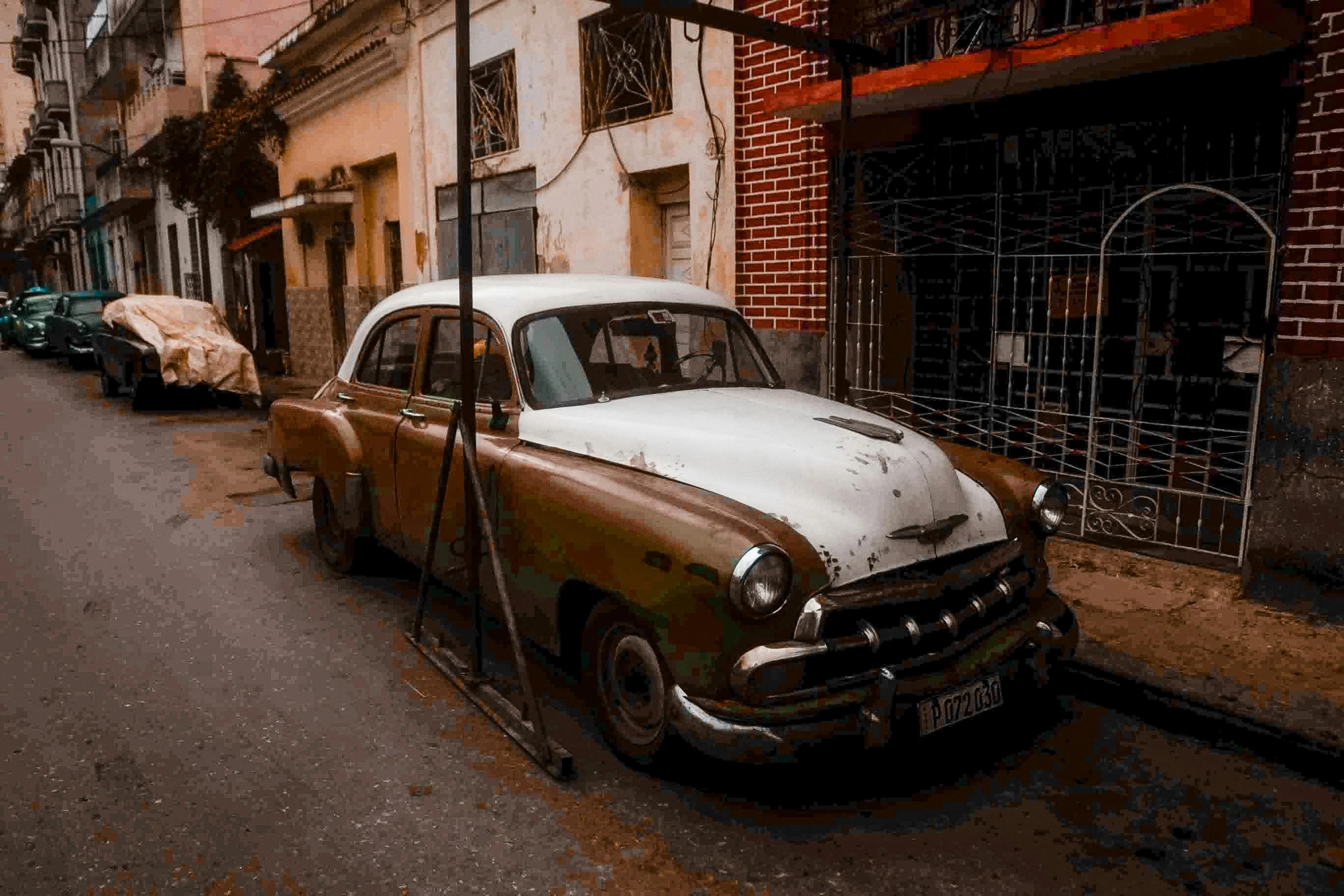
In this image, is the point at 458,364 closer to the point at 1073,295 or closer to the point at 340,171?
the point at 1073,295

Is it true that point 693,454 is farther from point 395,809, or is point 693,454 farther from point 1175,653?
point 1175,653

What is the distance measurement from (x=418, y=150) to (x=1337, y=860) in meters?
12.9

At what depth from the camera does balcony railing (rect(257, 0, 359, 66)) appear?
14.5 m

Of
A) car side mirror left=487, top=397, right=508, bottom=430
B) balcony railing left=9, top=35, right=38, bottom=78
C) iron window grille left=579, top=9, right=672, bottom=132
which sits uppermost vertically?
balcony railing left=9, top=35, right=38, bottom=78

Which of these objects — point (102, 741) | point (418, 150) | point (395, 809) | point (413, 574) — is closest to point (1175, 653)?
point (395, 809)

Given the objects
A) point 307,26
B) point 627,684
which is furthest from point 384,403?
point 307,26

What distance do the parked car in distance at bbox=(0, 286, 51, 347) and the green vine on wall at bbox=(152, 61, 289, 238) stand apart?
230 inches

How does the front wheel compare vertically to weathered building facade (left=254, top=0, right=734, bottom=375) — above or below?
below

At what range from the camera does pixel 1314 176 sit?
16.0ft

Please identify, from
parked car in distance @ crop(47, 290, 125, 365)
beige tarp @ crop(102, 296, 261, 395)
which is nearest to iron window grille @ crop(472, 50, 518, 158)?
beige tarp @ crop(102, 296, 261, 395)

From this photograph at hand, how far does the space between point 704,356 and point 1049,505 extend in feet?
5.48

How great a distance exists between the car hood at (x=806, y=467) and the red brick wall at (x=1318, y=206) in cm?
236

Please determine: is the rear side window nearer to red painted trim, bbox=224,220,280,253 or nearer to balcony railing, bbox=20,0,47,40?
red painted trim, bbox=224,220,280,253

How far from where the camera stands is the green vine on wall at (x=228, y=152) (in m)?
18.5
